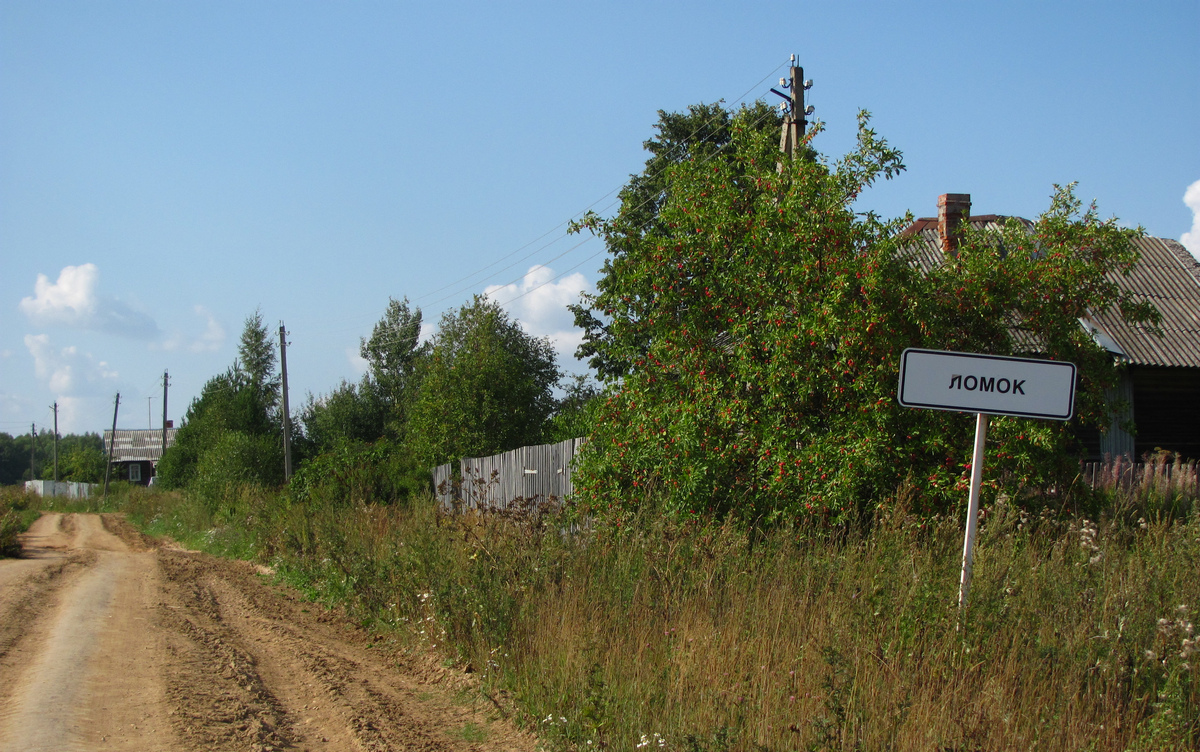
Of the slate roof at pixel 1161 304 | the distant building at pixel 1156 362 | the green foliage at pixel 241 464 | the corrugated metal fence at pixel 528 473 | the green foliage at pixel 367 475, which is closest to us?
the corrugated metal fence at pixel 528 473

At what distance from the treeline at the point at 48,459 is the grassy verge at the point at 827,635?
8503cm

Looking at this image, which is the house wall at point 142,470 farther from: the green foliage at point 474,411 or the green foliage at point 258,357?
the green foliage at point 474,411

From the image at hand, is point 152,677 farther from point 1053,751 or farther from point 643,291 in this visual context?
point 1053,751

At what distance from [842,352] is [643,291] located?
2.31m

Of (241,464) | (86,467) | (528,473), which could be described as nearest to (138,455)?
(86,467)

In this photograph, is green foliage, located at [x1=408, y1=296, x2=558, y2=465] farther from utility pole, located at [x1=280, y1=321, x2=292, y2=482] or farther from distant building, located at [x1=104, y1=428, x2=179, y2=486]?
distant building, located at [x1=104, y1=428, x2=179, y2=486]

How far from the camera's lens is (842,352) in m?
7.04

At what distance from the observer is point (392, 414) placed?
50312 millimetres

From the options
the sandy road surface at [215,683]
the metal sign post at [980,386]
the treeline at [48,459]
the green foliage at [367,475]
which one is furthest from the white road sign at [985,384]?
the treeline at [48,459]

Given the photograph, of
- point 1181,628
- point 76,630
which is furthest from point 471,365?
point 1181,628

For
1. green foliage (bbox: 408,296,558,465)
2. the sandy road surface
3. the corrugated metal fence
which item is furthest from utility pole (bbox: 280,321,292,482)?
the sandy road surface

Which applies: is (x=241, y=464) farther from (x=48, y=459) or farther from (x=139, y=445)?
(x=48, y=459)

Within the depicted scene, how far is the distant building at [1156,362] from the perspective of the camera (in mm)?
15898

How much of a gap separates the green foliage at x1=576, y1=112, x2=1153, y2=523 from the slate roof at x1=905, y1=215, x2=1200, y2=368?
679 cm
